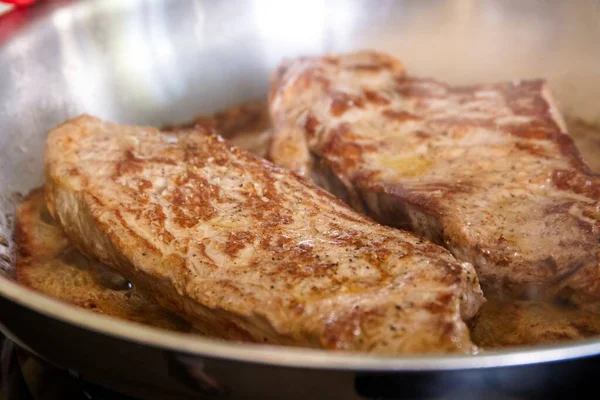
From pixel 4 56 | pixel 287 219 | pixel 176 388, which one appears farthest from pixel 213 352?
pixel 4 56

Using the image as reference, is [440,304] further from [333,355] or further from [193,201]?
[193,201]

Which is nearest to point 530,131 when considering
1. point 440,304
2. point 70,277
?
point 440,304

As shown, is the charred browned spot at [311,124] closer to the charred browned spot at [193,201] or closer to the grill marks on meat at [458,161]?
the grill marks on meat at [458,161]

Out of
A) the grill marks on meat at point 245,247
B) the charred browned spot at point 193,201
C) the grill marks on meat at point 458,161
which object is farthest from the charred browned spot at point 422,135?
the charred browned spot at point 193,201

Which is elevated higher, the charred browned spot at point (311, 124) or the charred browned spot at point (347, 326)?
the charred browned spot at point (311, 124)

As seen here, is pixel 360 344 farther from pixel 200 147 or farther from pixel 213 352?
pixel 200 147

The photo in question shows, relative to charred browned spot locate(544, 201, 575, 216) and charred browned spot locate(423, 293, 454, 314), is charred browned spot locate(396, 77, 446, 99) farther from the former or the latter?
charred browned spot locate(423, 293, 454, 314)
